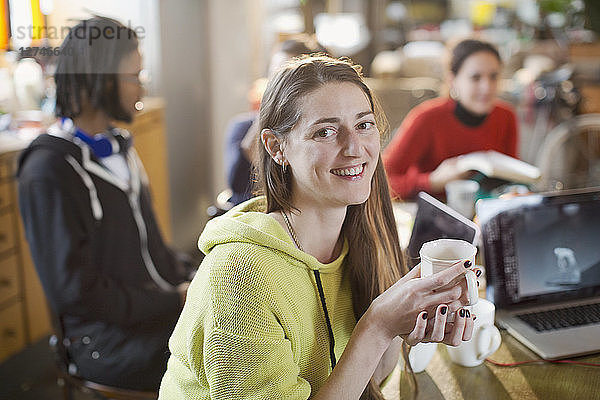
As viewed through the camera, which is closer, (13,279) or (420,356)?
(420,356)

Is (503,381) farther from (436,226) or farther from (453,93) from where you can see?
(453,93)

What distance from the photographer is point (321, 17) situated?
19.1ft

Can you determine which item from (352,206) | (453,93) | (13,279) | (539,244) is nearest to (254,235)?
(352,206)

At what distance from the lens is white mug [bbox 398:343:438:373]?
108cm

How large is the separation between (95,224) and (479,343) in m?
0.91

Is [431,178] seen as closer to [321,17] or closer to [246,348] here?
[246,348]

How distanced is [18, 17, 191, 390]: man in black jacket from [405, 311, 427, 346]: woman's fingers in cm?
77

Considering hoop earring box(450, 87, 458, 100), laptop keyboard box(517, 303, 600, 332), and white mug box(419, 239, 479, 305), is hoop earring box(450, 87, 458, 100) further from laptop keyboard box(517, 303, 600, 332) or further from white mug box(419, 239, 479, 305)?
white mug box(419, 239, 479, 305)

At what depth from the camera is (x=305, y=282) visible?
996mm

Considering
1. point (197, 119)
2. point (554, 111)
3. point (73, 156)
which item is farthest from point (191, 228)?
point (554, 111)

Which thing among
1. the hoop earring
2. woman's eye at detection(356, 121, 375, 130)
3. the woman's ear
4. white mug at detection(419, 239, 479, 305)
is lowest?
white mug at detection(419, 239, 479, 305)

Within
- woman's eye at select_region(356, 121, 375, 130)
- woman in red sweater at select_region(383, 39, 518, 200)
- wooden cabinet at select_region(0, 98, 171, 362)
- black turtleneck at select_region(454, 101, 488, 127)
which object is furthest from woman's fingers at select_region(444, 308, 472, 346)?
wooden cabinet at select_region(0, 98, 171, 362)

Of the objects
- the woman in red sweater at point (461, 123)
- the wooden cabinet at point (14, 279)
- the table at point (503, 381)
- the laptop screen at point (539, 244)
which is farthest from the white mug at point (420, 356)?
the wooden cabinet at point (14, 279)

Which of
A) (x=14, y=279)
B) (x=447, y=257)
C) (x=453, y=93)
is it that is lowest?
(x=14, y=279)
